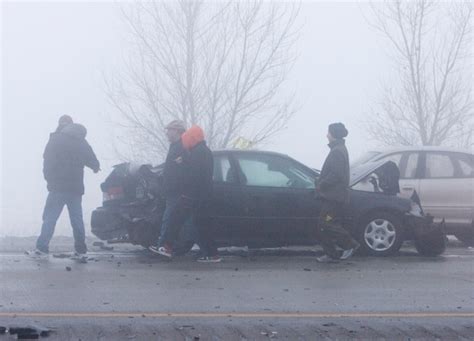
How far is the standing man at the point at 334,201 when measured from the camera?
12.1m

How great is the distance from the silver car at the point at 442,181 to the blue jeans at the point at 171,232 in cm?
348

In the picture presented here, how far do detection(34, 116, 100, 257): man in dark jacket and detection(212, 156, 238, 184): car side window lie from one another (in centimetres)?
158

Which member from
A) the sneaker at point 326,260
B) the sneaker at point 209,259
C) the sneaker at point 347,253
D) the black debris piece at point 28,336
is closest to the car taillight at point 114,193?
the sneaker at point 209,259

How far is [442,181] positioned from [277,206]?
3.28m

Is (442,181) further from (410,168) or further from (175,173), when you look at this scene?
(175,173)

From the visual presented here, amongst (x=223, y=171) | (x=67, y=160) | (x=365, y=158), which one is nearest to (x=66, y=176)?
(x=67, y=160)

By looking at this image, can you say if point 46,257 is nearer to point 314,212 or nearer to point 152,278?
point 152,278

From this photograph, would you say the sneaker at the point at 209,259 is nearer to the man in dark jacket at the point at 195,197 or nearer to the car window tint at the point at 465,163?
the man in dark jacket at the point at 195,197

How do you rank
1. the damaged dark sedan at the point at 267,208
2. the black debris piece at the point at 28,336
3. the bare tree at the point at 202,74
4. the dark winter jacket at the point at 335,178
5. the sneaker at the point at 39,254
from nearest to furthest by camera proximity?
the black debris piece at the point at 28,336 < the dark winter jacket at the point at 335,178 < the sneaker at the point at 39,254 < the damaged dark sedan at the point at 267,208 < the bare tree at the point at 202,74

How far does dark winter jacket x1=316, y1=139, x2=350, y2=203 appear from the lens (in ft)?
39.8

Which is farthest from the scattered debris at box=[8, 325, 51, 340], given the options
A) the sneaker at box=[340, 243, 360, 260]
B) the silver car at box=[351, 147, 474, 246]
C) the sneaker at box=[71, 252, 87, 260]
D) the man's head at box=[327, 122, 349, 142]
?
the silver car at box=[351, 147, 474, 246]

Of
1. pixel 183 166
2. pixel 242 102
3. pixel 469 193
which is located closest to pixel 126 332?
pixel 183 166

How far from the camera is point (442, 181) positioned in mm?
14844

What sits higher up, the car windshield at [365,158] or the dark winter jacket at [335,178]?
the car windshield at [365,158]
